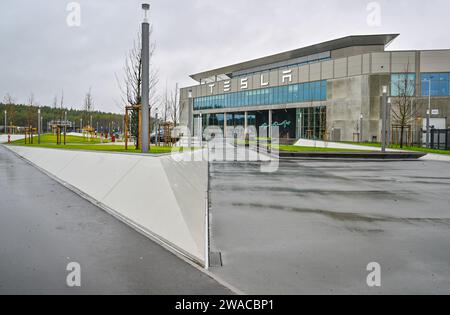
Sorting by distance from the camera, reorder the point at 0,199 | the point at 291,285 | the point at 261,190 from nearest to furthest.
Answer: the point at 291,285 → the point at 0,199 → the point at 261,190

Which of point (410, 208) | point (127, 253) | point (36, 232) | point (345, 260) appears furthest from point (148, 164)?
point (410, 208)

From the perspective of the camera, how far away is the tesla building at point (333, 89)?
47875 millimetres

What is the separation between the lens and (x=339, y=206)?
29.8 feet

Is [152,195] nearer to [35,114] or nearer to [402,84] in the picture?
[402,84]

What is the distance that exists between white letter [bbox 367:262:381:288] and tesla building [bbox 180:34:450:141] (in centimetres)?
3239

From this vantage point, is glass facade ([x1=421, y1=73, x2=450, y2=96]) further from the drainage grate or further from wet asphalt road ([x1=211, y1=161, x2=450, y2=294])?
the drainage grate

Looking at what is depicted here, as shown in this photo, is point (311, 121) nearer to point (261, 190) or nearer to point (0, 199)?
point (261, 190)

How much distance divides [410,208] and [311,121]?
163 feet

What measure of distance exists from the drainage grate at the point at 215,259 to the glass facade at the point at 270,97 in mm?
52408

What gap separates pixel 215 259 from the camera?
535 centimetres

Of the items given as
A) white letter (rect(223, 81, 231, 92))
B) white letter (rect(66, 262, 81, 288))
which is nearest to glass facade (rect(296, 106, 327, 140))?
white letter (rect(223, 81, 231, 92))

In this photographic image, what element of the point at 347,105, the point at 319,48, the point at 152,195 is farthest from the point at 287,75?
the point at 152,195

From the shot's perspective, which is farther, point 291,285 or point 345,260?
point 345,260

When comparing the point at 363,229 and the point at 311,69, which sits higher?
the point at 311,69
